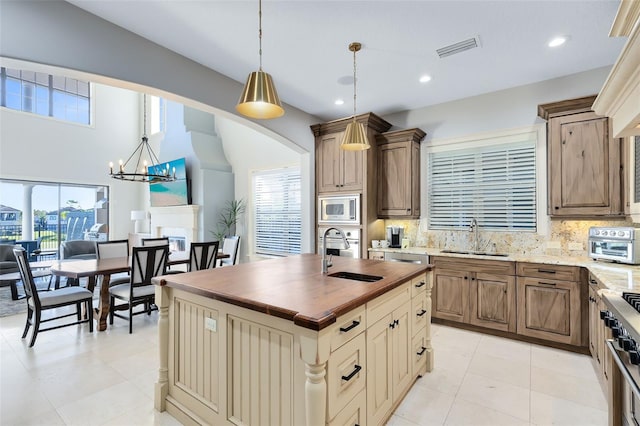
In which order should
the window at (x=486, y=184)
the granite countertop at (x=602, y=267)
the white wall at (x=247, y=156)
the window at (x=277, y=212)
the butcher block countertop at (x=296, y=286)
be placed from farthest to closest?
1. the white wall at (x=247, y=156)
2. the window at (x=277, y=212)
3. the window at (x=486, y=184)
4. the granite countertop at (x=602, y=267)
5. the butcher block countertop at (x=296, y=286)

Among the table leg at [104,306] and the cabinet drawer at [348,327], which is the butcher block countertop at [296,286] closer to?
the cabinet drawer at [348,327]

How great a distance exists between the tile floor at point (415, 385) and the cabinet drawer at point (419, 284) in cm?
76

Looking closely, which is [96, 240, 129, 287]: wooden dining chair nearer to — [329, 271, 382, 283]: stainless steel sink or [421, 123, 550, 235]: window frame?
[329, 271, 382, 283]: stainless steel sink

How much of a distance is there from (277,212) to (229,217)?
128 cm

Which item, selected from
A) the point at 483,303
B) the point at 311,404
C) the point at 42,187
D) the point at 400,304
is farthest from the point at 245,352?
the point at 42,187

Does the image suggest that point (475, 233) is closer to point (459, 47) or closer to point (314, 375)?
point (459, 47)

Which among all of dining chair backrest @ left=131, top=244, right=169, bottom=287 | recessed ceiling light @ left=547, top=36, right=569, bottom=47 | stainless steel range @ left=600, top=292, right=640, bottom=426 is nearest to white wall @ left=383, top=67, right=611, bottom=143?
recessed ceiling light @ left=547, top=36, right=569, bottom=47

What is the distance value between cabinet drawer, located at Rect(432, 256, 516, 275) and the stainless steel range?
1855mm

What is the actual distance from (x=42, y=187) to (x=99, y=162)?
1.27m

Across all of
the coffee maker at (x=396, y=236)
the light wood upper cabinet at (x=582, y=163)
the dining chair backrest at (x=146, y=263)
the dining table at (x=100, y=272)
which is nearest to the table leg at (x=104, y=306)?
the dining table at (x=100, y=272)

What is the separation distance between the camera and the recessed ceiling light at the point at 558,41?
2.77 metres

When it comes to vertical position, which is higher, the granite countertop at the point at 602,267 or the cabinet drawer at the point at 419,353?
the granite countertop at the point at 602,267

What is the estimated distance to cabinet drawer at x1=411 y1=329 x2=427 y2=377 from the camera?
246 cm

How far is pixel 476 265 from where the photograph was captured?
3.54 meters
